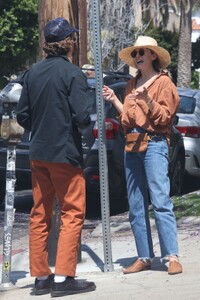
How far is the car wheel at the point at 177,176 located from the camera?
12047 millimetres

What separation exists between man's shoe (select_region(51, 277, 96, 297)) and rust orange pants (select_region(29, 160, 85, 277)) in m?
0.08

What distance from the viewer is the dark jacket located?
604cm

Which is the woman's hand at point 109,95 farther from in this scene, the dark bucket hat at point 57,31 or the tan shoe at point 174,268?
the tan shoe at point 174,268

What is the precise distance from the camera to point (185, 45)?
109 ft

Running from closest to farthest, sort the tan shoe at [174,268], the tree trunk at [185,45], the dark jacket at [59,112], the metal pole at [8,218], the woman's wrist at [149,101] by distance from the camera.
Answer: the dark jacket at [59,112] → the woman's wrist at [149,101] → the tan shoe at [174,268] → the metal pole at [8,218] → the tree trunk at [185,45]

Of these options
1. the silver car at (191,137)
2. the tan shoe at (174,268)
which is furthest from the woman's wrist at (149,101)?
the silver car at (191,137)

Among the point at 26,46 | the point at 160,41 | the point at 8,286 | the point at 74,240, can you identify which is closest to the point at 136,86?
the point at 74,240

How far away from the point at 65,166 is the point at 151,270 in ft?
4.29

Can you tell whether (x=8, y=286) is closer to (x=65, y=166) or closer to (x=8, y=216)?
(x=8, y=216)

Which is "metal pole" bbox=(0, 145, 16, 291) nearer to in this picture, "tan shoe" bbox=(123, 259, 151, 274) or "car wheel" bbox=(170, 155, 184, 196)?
"tan shoe" bbox=(123, 259, 151, 274)

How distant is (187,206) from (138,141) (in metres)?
4.04

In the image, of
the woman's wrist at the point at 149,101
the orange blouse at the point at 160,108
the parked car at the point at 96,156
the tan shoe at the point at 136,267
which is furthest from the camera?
the parked car at the point at 96,156

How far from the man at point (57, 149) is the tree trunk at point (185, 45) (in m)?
27.4

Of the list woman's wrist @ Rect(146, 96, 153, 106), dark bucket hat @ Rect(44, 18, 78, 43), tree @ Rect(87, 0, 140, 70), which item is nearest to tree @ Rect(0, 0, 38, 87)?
tree @ Rect(87, 0, 140, 70)
